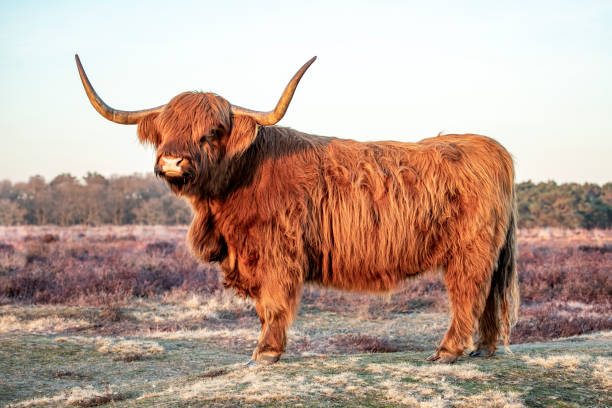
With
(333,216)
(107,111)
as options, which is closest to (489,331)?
(333,216)

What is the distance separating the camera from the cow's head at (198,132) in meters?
5.00

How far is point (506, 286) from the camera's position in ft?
19.7

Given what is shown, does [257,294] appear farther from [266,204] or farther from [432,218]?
[432,218]

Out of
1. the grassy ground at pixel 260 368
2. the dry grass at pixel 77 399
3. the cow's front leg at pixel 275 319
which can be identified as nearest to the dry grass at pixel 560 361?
the grassy ground at pixel 260 368

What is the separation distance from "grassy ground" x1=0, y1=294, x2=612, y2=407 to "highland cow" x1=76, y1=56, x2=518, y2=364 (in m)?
0.62

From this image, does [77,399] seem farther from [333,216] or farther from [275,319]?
[333,216]

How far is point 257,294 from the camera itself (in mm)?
5523

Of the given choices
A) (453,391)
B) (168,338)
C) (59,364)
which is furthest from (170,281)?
(453,391)

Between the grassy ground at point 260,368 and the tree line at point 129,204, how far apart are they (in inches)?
1536

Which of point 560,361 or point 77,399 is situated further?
point 77,399

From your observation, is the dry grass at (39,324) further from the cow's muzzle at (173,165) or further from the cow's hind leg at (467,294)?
the cow's hind leg at (467,294)

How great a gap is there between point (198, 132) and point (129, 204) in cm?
5046

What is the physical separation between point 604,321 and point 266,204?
7496 mm

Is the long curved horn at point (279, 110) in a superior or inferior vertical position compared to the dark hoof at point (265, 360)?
superior
